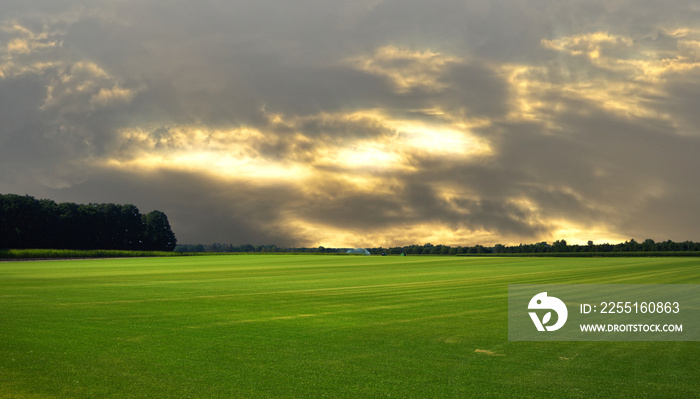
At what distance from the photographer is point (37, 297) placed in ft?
95.1

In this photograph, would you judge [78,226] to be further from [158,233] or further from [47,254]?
[47,254]

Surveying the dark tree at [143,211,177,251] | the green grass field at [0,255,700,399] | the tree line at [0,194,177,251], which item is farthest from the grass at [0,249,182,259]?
the green grass field at [0,255,700,399]

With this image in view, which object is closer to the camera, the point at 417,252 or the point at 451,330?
the point at 451,330

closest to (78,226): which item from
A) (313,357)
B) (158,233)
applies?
(158,233)

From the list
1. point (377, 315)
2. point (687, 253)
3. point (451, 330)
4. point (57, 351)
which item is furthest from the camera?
point (687, 253)

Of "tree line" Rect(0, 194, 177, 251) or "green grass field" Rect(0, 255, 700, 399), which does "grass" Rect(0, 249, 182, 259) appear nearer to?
"tree line" Rect(0, 194, 177, 251)

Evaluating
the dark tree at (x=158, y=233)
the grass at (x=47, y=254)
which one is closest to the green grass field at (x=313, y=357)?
the grass at (x=47, y=254)

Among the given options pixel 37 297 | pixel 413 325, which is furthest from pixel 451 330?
pixel 37 297

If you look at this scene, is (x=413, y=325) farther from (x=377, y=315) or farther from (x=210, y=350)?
(x=210, y=350)

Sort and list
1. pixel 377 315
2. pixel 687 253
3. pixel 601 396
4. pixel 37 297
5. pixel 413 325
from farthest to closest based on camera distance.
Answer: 1. pixel 687 253
2. pixel 37 297
3. pixel 377 315
4. pixel 413 325
5. pixel 601 396

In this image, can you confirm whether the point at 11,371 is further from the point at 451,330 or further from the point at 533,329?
the point at 533,329

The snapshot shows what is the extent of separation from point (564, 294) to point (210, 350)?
21950mm

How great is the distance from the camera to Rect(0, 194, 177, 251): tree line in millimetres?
144750

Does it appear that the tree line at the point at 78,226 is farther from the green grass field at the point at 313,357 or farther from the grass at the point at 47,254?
the green grass field at the point at 313,357
